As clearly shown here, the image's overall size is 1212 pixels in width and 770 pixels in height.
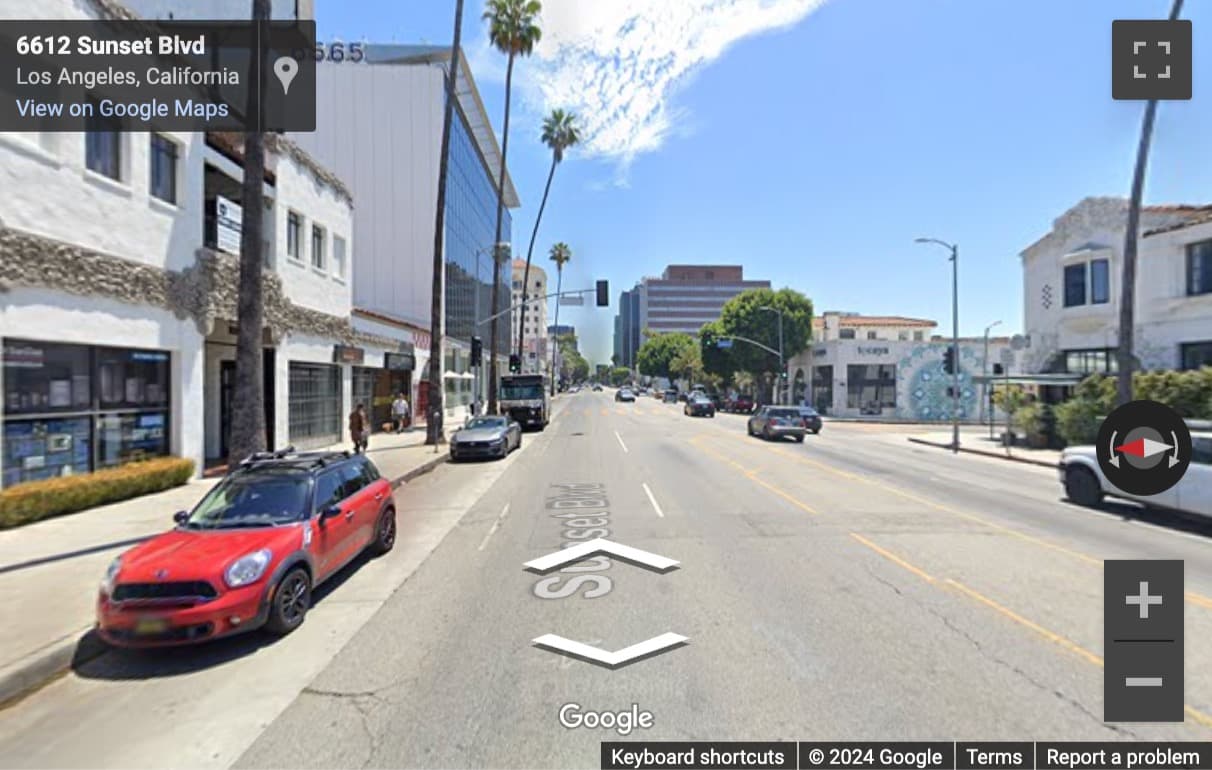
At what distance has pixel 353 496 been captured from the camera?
299 inches

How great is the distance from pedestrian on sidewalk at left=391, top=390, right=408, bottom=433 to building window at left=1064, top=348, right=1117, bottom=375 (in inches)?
1242

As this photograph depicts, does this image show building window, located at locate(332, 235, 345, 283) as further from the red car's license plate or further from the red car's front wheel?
the red car's license plate

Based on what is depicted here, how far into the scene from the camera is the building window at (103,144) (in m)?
11.6

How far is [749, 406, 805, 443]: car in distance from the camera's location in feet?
90.8

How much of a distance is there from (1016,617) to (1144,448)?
14.0 ft

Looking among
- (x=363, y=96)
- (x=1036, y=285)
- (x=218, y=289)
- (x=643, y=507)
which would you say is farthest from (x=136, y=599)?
(x=363, y=96)

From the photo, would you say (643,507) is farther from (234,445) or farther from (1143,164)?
(1143,164)

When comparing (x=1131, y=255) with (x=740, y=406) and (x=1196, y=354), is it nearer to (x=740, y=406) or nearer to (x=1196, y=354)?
(x=1196, y=354)

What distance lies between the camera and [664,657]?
4918 mm

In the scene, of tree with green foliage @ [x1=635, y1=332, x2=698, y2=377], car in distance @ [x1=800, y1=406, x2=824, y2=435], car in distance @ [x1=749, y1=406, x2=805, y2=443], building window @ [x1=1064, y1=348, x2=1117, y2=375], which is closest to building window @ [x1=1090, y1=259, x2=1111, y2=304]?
building window @ [x1=1064, y1=348, x2=1117, y2=375]

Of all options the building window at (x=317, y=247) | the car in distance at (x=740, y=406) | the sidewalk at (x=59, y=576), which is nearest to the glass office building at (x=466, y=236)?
the building window at (x=317, y=247)

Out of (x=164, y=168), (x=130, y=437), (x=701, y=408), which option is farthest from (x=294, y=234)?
(x=701, y=408)

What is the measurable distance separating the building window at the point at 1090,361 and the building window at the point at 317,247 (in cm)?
3318

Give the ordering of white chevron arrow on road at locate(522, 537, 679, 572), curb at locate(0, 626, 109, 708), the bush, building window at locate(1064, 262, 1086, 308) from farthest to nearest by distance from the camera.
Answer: building window at locate(1064, 262, 1086, 308) → the bush → white chevron arrow on road at locate(522, 537, 679, 572) → curb at locate(0, 626, 109, 708)
